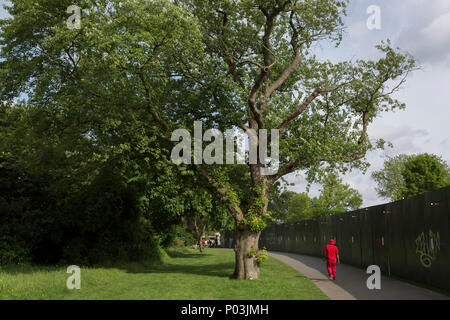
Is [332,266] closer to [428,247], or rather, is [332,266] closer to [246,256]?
[246,256]

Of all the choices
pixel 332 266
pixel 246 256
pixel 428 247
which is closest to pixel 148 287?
pixel 246 256

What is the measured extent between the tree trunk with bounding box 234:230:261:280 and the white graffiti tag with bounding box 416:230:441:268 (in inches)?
242

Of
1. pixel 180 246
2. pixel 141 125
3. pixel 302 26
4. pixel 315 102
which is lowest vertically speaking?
pixel 180 246

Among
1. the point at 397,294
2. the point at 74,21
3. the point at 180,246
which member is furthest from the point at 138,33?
the point at 180,246

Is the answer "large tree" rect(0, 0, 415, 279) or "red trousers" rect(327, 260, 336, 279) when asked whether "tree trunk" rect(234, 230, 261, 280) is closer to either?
"large tree" rect(0, 0, 415, 279)

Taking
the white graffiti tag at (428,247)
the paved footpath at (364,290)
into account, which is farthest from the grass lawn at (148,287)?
the white graffiti tag at (428,247)

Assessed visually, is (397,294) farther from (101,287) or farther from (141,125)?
(141,125)

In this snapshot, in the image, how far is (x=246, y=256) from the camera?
658 inches

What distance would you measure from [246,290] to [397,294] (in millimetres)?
4484

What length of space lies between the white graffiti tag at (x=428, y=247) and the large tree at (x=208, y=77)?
4.85 m

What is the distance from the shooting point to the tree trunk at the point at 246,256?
16500 mm

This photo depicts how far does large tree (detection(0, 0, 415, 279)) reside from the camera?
48.8 ft

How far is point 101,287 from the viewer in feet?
46.0

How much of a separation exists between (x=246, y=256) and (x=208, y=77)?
766 cm
